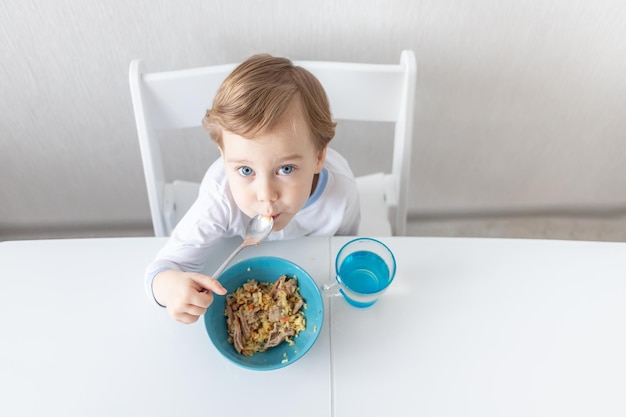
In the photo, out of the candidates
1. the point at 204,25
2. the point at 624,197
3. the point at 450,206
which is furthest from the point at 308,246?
the point at 624,197

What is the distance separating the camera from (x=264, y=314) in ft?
2.23

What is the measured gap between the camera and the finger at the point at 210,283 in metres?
0.62

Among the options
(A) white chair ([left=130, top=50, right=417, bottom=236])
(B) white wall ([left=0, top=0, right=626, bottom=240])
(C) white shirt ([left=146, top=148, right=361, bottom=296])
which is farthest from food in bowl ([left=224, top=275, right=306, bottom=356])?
(B) white wall ([left=0, top=0, right=626, bottom=240])

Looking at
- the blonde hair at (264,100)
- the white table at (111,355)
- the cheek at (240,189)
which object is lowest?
the white table at (111,355)

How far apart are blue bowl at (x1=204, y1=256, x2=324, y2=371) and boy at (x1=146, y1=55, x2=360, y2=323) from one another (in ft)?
0.11

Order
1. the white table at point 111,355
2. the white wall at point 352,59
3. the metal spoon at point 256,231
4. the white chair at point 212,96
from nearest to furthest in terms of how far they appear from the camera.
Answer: the white table at point 111,355
the metal spoon at point 256,231
the white chair at point 212,96
the white wall at point 352,59

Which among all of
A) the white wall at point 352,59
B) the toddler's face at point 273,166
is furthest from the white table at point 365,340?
the white wall at point 352,59

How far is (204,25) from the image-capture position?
93 centimetres

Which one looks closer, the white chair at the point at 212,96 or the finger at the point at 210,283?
the finger at the point at 210,283

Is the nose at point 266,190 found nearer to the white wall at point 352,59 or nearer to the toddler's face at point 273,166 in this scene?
the toddler's face at point 273,166

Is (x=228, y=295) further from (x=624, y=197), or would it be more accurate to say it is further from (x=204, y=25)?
(x=624, y=197)

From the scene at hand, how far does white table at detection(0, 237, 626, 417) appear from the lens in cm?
60

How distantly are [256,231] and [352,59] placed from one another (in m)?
0.51

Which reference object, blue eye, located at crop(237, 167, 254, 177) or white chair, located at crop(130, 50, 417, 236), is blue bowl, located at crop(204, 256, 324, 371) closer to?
blue eye, located at crop(237, 167, 254, 177)
